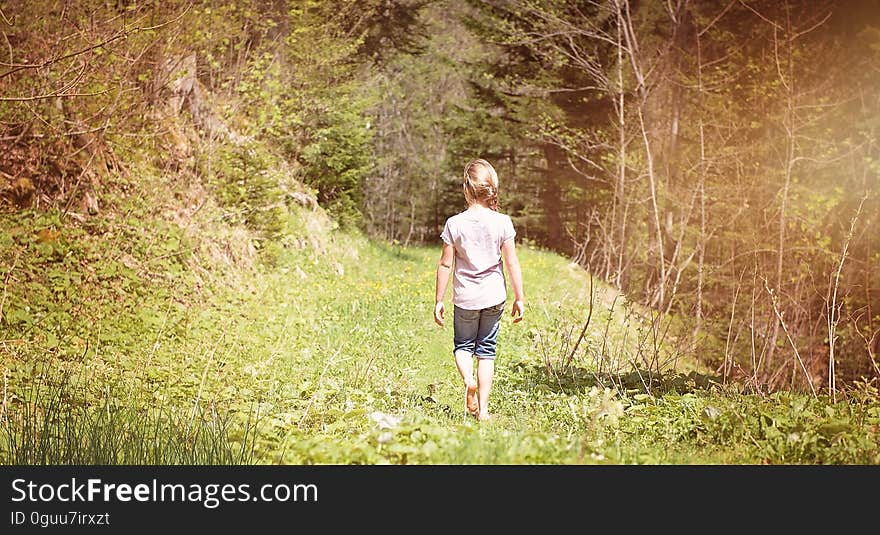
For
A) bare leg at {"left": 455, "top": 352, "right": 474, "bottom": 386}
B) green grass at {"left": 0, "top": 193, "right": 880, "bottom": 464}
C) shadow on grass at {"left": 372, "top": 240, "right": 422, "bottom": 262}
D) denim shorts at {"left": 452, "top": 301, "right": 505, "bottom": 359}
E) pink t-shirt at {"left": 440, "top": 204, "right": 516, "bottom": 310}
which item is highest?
pink t-shirt at {"left": 440, "top": 204, "right": 516, "bottom": 310}

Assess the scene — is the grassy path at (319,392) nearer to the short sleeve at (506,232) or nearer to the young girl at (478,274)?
the young girl at (478,274)

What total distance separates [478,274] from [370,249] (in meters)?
13.9

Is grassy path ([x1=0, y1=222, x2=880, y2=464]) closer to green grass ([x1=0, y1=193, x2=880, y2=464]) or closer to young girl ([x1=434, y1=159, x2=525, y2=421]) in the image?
green grass ([x1=0, y1=193, x2=880, y2=464])

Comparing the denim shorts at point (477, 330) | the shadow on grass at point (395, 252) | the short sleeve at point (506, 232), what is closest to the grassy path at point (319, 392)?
the denim shorts at point (477, 330)

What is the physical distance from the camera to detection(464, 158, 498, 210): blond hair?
5.41 metres

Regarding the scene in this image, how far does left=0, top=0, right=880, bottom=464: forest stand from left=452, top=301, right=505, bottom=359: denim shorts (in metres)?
0.50

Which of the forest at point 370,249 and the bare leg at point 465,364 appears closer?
the forest at point 370,249

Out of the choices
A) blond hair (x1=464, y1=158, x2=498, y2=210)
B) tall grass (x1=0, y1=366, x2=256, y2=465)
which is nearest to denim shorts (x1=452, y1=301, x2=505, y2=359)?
blond hair (x1=464, y1=158, x2=498, y2=210)

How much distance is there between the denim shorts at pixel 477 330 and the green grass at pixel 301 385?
1.45 feet

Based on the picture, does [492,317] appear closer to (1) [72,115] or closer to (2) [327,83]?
(1) [72,115]

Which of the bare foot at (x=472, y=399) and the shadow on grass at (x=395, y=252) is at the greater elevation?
the bare foot at (x=472, y=399)

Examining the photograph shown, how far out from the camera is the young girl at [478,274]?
17.8ft
